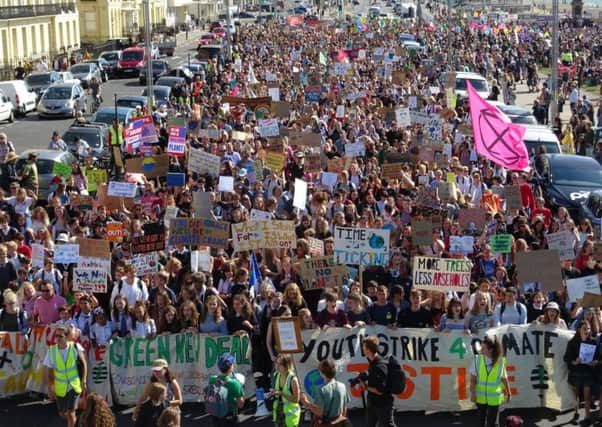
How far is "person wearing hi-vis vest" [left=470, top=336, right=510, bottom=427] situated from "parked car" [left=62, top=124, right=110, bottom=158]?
652 inches

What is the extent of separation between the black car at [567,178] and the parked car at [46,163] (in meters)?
9.40

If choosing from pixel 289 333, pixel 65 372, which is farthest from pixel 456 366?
pixel 65 372

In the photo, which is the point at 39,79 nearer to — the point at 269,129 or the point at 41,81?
the point at 41,81

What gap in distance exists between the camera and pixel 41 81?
4375 centimetres

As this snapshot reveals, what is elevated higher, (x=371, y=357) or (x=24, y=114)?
(x=371, y=357)

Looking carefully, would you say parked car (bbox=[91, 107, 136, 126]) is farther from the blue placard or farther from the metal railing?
the metal railing

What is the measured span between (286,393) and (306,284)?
3.63 m

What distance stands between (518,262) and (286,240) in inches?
117

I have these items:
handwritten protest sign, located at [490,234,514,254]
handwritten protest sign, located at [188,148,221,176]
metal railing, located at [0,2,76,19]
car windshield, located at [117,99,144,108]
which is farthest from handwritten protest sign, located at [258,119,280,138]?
metal railing, located at [0,2,76,19]

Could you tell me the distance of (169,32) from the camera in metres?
86.2

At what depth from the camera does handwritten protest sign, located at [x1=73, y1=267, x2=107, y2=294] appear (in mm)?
13281

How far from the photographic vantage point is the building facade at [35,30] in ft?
189

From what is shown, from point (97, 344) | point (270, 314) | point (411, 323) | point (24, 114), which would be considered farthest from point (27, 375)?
point (24, 114)

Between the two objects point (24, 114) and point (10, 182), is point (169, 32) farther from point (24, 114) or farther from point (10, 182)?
point (10, 182)
